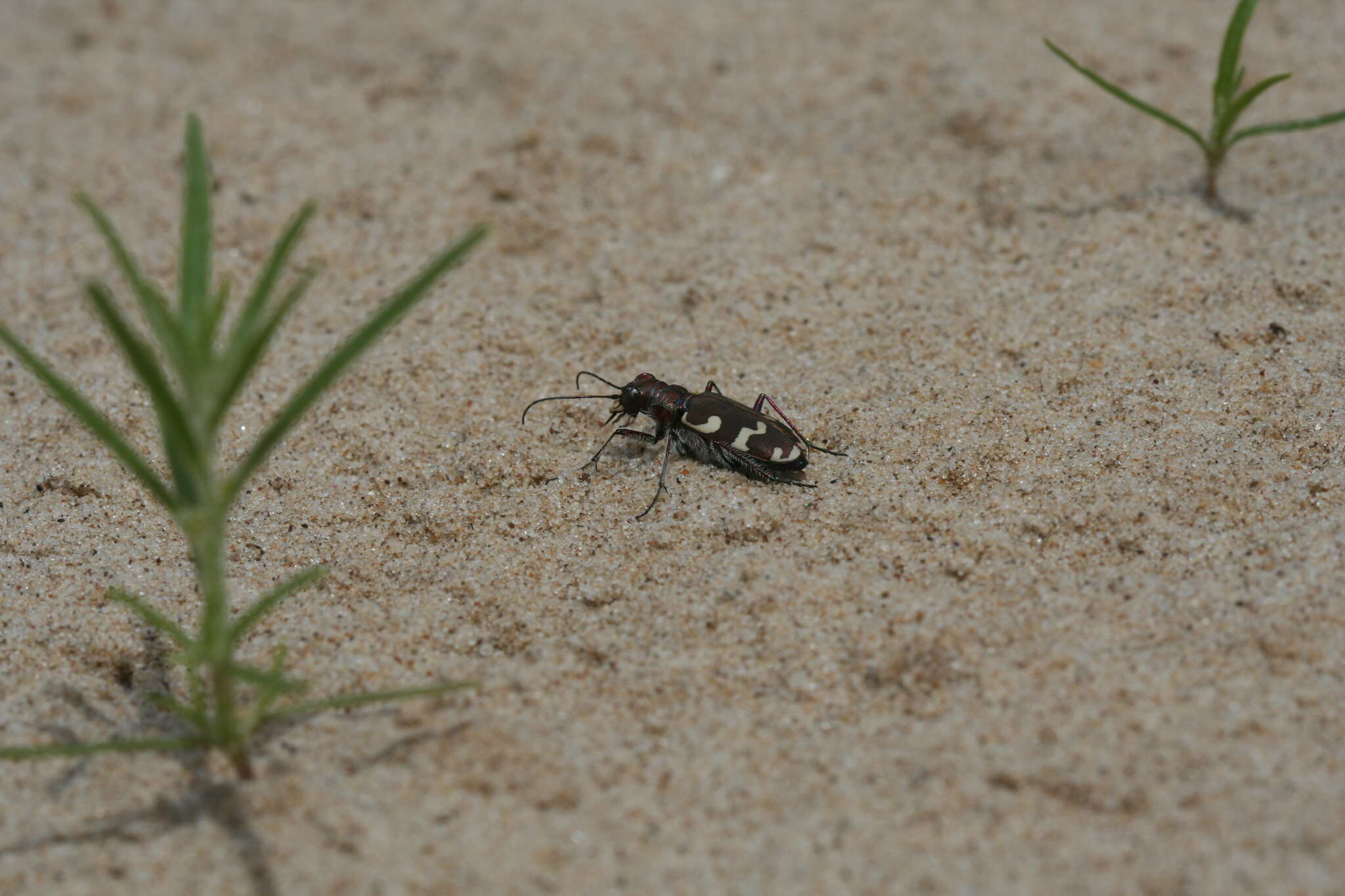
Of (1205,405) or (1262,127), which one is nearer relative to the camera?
(1205,405)

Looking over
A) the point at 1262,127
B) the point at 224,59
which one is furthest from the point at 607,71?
the point at 1262,127

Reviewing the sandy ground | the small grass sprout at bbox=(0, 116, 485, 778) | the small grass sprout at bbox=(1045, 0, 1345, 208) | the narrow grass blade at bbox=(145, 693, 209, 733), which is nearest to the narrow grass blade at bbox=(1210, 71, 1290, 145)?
the small grass sprout at bbox=(1045, 0, 1345, 208)

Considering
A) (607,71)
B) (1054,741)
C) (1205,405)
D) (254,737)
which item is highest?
(607,71)

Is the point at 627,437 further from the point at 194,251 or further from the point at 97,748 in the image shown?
the point at 97,748

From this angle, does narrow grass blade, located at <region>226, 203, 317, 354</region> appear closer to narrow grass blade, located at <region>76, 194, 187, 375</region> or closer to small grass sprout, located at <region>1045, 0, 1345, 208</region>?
narrow grass blade, located at <region>76, 194, 187, 375</region>

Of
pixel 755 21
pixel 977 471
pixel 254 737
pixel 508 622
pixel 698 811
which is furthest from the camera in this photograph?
pixel 755 21

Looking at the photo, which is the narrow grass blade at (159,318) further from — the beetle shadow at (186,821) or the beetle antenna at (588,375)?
the beetle antenna at (588,375)

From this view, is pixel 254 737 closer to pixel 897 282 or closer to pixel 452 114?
→ pixel 897 282
